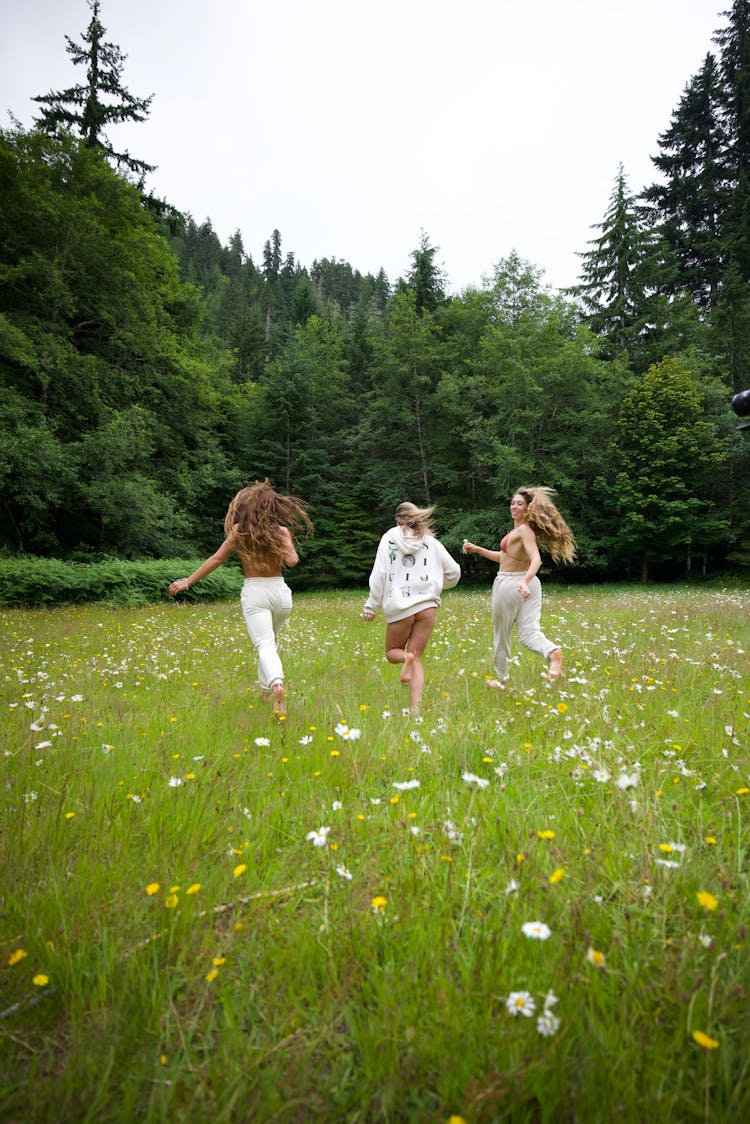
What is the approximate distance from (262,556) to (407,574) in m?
1.54

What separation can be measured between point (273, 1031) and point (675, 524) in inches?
1245

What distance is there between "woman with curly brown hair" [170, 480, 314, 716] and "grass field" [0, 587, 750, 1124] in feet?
3.49

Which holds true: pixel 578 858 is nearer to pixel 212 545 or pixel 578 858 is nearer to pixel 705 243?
pixel 212 545

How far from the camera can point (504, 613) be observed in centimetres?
594

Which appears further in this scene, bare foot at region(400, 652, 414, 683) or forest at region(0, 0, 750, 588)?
forest at region(0, 0, 750, 588)

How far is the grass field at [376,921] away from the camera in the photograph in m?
1.29

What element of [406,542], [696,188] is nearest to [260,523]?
[406,542]

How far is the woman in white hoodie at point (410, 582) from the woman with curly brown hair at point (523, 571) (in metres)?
1.03

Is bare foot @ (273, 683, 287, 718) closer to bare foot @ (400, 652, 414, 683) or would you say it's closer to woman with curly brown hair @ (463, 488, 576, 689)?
bare foot @ (400, 652, 414, 683)

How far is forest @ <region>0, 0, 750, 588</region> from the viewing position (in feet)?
64.0

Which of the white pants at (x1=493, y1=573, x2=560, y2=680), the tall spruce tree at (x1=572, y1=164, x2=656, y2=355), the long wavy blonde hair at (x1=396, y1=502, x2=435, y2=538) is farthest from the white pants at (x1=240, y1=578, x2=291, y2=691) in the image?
the tall spruce tree at (x1=572, y1=164, x2=656, y2=355)

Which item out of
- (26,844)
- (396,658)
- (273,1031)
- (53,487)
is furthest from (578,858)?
(53,487)

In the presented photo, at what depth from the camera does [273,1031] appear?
1.48m

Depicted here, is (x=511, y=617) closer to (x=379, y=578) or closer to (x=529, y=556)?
(x=529, y=556)
